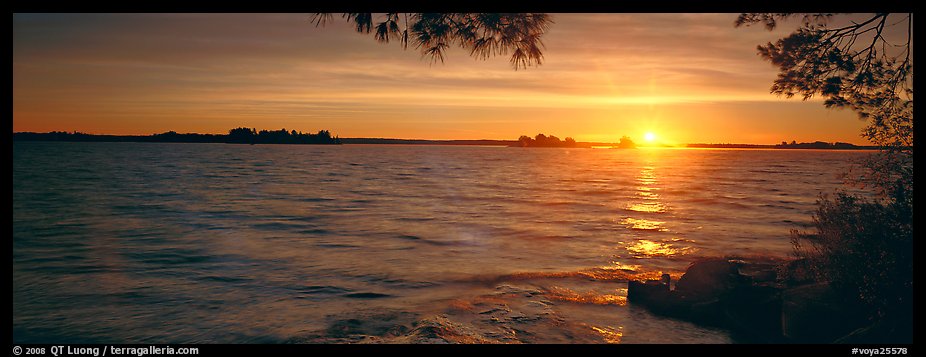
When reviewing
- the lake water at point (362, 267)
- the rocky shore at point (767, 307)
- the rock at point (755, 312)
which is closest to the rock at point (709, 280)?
the rocky shore at point (767, 307)

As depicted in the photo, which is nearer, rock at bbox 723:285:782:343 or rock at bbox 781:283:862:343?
rock at bbox 781:283:862:343

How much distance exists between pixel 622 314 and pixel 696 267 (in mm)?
1882

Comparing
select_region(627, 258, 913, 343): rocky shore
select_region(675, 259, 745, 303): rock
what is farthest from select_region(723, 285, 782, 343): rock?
select_region(675, 259, 745, 303): rock

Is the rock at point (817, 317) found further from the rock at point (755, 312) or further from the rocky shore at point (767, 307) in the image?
the rock at point (755, 312)

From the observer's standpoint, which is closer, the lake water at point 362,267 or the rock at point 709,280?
the rock at point 709,280

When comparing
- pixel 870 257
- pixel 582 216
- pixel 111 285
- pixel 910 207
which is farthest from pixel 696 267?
pixel 582 216

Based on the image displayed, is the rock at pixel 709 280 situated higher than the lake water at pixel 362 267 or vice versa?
the rock at pixel 709 280

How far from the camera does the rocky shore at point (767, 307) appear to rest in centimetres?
893

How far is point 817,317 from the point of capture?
30.3 feet

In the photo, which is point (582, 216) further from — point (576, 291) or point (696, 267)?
point (696, 267)

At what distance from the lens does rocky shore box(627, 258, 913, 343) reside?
8.93 m

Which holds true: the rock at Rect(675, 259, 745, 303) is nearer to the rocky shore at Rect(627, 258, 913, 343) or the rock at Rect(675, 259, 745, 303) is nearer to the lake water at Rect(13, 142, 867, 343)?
→ the rocky shore at Rect(627, 258, 913, 343)

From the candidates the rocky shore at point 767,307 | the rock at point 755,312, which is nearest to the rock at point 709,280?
the rocky shore at point 767,307

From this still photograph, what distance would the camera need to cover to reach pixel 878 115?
32.0ft
